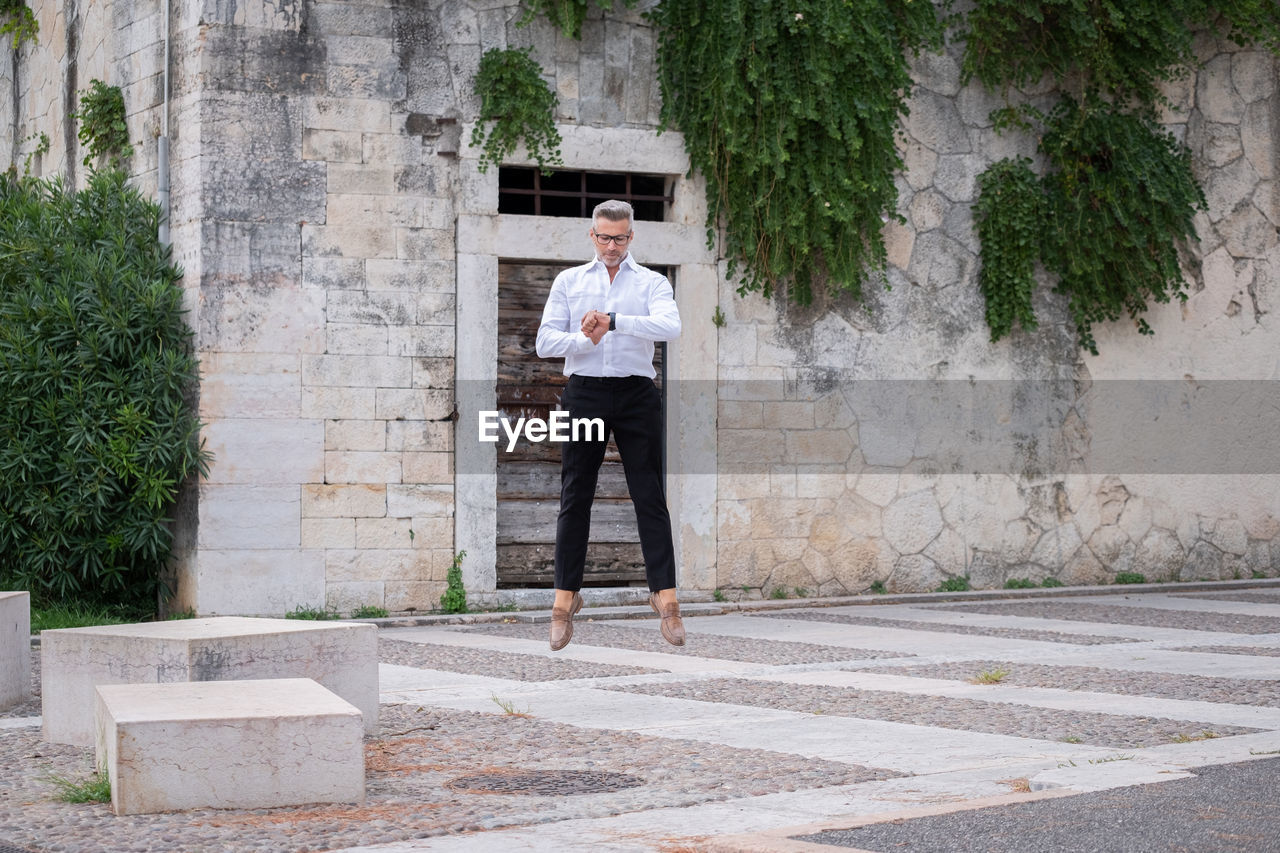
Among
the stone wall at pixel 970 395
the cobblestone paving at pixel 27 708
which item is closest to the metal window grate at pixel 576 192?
the stone wall at pixel 970 395

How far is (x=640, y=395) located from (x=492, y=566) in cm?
416

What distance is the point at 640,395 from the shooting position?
6.88 metres

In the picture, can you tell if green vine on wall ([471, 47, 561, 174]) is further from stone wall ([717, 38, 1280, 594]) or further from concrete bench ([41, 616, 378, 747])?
concrete bench ([41, 616, 378, 747])

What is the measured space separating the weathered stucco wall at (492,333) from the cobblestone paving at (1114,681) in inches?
159

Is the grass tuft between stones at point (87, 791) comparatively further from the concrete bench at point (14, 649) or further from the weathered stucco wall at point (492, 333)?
the weathered stucco wall at point (492, 333)

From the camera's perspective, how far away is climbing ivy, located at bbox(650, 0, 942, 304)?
1092cm

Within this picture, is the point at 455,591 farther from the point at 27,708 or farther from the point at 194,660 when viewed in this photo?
the point at 194,660

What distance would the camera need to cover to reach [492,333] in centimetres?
1081

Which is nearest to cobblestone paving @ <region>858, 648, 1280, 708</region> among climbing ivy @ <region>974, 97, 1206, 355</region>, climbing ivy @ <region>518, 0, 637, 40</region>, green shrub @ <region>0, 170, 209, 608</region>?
green shrub @ <region>0, 170, 209, 608</region>

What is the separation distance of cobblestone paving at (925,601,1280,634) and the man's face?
4343 millimetres

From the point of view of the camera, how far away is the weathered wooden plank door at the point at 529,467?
36.3ft

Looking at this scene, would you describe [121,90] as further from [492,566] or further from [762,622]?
[762,622]

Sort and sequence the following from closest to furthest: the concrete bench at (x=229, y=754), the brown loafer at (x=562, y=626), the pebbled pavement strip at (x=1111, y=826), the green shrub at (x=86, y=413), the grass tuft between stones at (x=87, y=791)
Result: the pebbled pavement strip at (x=1111, y=826) < the concrete bench at (x=229, y=754) < the grass tuft between stones at (x=87, y=791) < the brown loafer at (x=562, y=626) < the green shrub at (x=86, y=413)

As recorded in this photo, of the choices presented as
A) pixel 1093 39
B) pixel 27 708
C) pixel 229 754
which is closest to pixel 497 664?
pixel 27 708
